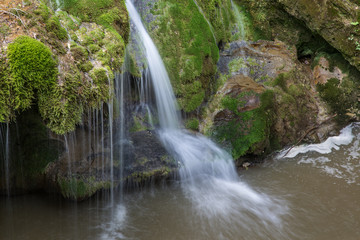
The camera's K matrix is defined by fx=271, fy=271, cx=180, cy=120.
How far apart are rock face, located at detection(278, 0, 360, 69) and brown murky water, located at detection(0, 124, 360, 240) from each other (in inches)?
123

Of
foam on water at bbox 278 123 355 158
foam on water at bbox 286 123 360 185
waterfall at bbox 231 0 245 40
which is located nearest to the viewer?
foam on water at bbox 286 123 360 185

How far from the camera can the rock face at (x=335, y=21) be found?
21.2 ft

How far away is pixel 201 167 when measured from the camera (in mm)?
5477

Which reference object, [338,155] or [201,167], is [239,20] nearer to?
[338,155]

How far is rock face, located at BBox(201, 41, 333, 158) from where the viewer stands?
594 centimetres

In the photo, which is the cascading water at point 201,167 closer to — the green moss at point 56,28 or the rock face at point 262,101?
the rock face at point 262,101

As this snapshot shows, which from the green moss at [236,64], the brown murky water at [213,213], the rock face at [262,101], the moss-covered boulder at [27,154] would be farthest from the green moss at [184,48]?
the moss-covered boulder at [27,154]

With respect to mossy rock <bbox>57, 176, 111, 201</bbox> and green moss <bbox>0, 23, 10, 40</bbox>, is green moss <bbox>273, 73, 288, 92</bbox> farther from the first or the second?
green moss <bbox>0, 23, 10, 40</bbox>

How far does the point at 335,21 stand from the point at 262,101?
277 centimetres

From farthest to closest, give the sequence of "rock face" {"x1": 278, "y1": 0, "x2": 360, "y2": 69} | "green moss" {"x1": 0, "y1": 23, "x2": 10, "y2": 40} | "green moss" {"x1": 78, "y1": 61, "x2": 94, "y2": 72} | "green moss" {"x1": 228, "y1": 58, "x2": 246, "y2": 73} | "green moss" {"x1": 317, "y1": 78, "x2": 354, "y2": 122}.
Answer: "green moss" {"x1": 317, "y1": 78, "x2": 354, "y2": 122} < "green moss" {"x1": 228, "y1": 58, "x2": 246, "y2": 73} < "rock face" {"x1": 278, "y1": 0, "x2": 360, "y2": 69} < "green moss" {"x1": 78, "y1": 61, "x2": 94, "y2": 72} < "green moss" {"x1": 0, "y1": 23, "x2": 10, "y2": 40}

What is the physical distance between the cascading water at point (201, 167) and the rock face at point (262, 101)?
499mm

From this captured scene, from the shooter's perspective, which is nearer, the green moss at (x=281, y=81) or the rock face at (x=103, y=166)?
the rock face at (x=103, y=166)

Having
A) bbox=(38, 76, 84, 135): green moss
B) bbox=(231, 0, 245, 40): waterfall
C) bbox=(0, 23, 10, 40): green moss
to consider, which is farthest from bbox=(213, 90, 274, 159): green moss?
bbox=(0, 23, 10, 40): green moss

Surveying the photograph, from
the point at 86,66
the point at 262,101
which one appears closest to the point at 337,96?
the point at 262,101
